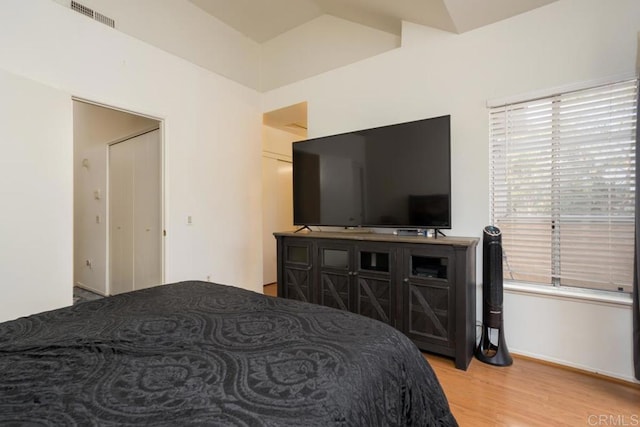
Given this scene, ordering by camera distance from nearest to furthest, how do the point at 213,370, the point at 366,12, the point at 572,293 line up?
1. the point at 213,370
2. the point at 572,293
3. the point at 366,12

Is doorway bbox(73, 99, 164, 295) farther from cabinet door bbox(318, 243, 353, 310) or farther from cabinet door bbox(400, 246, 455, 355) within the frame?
cabinet door bbox(400, 246, 455, 355)

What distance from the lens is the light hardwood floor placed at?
1.67 meters

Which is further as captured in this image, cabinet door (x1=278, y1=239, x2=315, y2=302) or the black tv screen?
cabinet door (x1=278, y1=239, x2=315, y2=302)

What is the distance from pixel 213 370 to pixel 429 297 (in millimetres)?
1879

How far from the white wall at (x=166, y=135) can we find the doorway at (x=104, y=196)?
0.20 meters

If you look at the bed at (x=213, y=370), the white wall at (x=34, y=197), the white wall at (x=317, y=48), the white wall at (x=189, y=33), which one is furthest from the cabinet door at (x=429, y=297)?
the white wall at (x=189, y=33)

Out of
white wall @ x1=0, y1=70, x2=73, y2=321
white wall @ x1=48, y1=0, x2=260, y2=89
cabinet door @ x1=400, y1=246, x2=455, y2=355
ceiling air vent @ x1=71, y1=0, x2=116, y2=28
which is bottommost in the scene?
cabinet door @ x1=400, y1=246, x2=455, y2=355

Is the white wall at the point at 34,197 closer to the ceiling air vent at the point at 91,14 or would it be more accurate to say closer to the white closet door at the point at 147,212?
the ceiling air vent at the point at 91,14

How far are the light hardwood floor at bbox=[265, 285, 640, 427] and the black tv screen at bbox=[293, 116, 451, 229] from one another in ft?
3.70

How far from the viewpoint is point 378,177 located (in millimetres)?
2820

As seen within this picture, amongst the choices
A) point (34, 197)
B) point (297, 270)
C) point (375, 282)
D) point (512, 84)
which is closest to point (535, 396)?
point (375, 282)

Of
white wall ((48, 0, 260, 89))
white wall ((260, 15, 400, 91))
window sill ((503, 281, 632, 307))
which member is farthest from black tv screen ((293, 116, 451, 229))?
white wall ((48, 0, 260, 89))

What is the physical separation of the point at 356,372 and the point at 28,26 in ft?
10.8

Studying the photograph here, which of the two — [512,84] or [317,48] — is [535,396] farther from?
[317,48]
